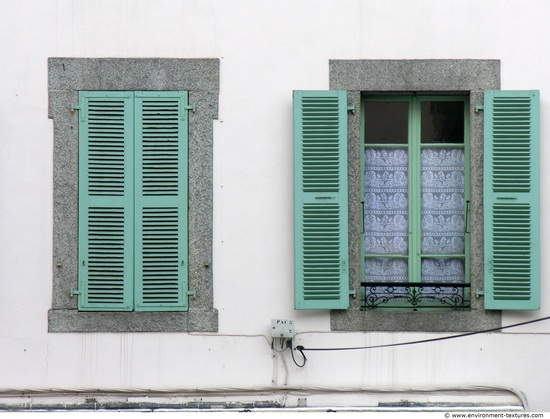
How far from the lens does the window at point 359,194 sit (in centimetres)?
936

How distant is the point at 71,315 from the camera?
31.1 feet

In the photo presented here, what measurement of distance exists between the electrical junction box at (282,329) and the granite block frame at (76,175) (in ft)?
1.50

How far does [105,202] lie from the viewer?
9.48 meters

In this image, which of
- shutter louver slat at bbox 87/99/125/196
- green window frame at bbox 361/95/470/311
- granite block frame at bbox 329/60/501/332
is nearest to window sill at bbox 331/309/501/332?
granite block frame at bbox 329/60/501/332

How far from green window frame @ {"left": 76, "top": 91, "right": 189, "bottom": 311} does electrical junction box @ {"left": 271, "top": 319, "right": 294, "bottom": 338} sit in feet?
2.35

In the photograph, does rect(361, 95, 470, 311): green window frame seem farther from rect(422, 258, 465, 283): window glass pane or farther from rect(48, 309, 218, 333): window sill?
rect(48, 309, 218, 333): window sill

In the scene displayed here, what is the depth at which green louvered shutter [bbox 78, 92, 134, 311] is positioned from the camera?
373 inches

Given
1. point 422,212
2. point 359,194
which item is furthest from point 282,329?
point 422,212

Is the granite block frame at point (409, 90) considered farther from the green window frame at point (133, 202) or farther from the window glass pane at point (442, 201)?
the green window frame at point (133, 202)

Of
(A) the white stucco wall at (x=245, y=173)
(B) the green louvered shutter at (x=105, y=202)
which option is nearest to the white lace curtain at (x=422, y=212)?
(A) the white stucco wall at (x=245, y=173)

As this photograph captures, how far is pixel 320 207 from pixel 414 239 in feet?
2.69

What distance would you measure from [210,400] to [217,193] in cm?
159

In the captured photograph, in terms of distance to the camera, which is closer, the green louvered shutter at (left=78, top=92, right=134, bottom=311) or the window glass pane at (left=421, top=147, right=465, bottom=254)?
the green louvered shutter at (left=78, top=92, right=134, bottom=311)

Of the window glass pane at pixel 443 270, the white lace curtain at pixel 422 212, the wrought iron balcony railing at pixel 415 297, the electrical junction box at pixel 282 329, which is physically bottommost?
the electrical junction box at pixel 282 329
